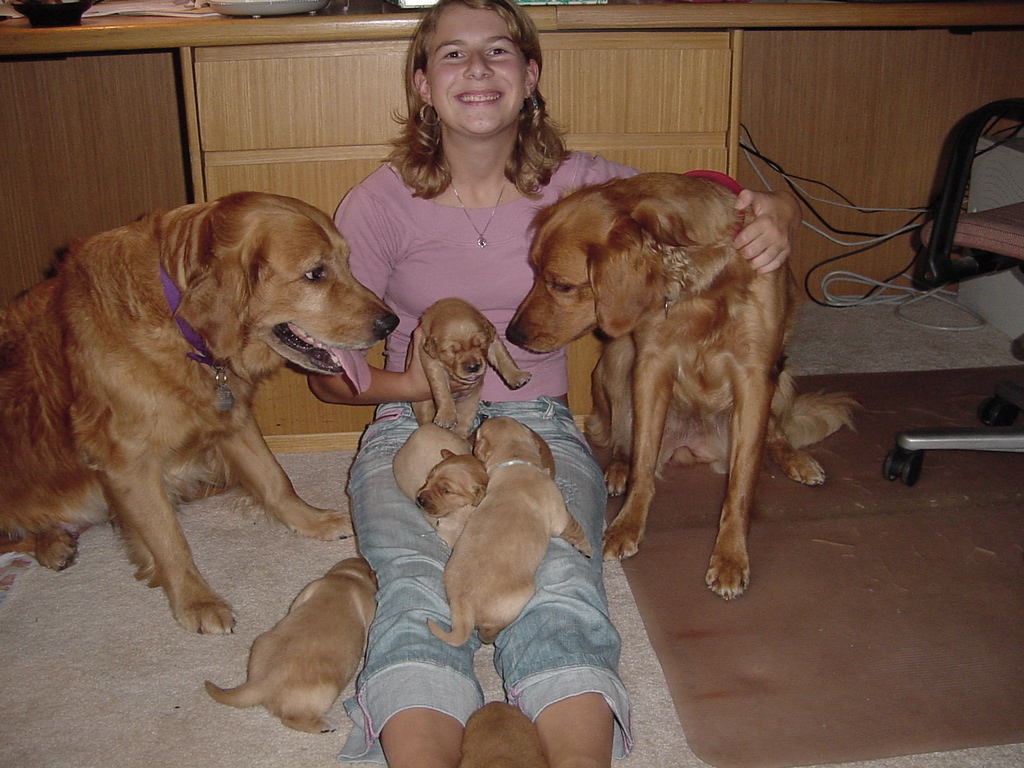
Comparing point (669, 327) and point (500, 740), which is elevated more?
point (669, 327)

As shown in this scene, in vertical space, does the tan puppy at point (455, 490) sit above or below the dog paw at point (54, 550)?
above

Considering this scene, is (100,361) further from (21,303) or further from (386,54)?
(386,54)

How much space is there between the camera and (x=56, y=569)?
7.73 feet

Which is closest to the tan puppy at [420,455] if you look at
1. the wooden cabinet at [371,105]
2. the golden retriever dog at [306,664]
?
the golden retriever dog at [306,664]

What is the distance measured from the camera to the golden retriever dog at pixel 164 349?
1.93 metres

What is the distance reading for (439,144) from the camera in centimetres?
247

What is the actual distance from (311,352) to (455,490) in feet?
1.62

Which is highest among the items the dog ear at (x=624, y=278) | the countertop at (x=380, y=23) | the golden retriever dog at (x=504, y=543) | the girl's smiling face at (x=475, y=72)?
the countertop at (x=380, y=23)

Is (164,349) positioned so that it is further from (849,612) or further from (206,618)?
(849,612)

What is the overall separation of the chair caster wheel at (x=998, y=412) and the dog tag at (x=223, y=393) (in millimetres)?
2337

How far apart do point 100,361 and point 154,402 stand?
5.7 inches

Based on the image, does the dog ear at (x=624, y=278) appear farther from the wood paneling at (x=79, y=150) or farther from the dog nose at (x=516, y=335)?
the wood paneling at (x=79, y=150)

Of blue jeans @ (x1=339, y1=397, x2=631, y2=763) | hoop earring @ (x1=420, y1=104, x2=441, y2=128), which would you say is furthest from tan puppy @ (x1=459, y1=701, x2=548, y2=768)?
hoop earring @ (x1=420, y1=104, x2=441, y2=128)

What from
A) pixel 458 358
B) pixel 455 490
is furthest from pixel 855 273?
pixel 455 490
